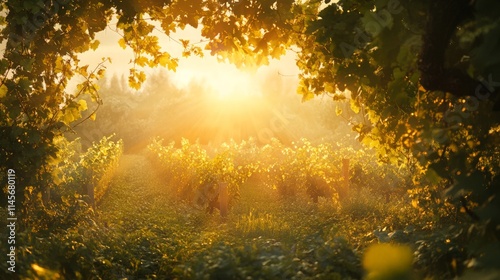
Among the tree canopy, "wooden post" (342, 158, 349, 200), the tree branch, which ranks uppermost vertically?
"wooden post" (342, 158, 349, 200)

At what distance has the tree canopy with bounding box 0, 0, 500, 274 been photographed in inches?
166

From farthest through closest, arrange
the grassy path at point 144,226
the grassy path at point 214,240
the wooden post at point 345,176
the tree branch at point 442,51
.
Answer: the wooden post at point 345,176 → the grassy path at point 144,226 → the grassy path at point 214,240 → the tree branch at point 442,51

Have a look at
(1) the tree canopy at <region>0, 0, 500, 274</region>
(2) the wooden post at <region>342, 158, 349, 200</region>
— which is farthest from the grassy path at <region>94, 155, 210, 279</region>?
(2) the wooden post at <region>342, 158, 349, 200</region>

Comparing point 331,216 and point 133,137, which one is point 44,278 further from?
point 133,137

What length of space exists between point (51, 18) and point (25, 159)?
2.27 meters

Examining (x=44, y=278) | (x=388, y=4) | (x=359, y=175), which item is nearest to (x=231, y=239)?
(x=44, y=278)

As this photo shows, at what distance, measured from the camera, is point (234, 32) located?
7000mm

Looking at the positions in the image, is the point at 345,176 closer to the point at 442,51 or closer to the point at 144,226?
the point at 144,226

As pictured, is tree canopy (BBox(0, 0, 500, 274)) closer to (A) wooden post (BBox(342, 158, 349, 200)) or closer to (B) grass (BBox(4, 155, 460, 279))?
(B) grass (BBox(4, 155, 460, 279))

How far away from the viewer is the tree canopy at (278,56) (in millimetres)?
4207

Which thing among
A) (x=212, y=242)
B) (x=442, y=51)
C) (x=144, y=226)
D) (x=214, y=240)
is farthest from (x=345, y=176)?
(x=442, y=51)

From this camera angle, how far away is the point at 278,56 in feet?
24.5

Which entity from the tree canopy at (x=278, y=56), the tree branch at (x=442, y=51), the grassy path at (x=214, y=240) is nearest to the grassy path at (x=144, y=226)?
the grassy path at (x=214, y=240)

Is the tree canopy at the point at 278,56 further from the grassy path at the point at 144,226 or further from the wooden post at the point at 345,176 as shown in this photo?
the wooden post at the point at 345,176
